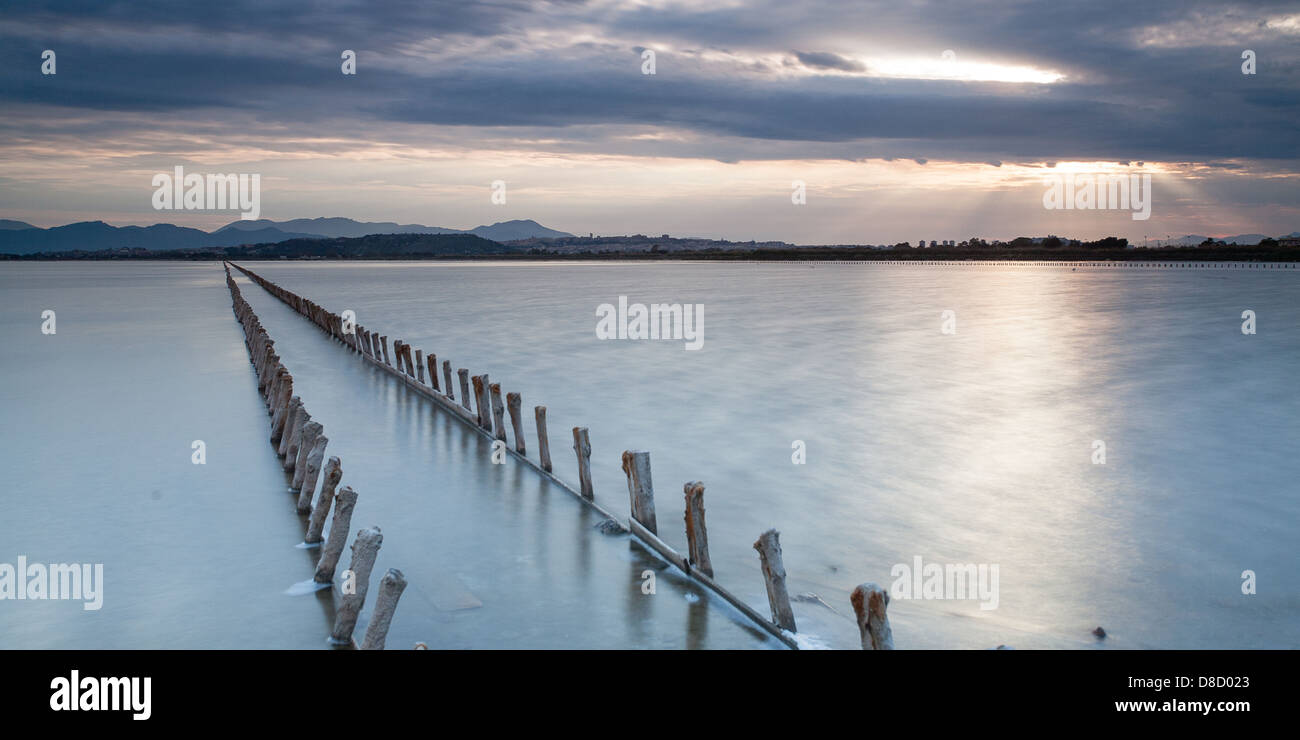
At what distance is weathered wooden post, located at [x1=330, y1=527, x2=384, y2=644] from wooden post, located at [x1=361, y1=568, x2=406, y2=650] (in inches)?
26.8

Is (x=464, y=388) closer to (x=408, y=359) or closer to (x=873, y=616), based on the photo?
(x=408, y=359)

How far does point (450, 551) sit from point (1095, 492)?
9002mm

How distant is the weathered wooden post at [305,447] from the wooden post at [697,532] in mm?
5157

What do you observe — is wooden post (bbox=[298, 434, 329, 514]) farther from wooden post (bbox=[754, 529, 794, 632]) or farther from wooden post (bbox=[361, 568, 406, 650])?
wooden post (bbox=[754, 529, 794, 632])

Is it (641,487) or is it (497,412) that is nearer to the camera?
(641,487)

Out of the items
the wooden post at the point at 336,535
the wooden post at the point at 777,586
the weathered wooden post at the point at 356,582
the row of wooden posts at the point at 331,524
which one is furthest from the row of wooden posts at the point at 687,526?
the wooden post at the point at 336,535

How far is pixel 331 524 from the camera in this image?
9.49 m

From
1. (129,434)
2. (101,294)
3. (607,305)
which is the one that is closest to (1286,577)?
(129,434)

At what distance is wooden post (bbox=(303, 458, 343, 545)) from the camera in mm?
10055

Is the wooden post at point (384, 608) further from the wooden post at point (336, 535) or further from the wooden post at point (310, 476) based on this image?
the wooden post at point (310, 476)

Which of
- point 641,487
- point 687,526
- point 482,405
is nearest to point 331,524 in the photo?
point 641,487

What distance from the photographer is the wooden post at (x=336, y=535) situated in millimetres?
9016

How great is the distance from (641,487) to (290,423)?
6.53 metres
